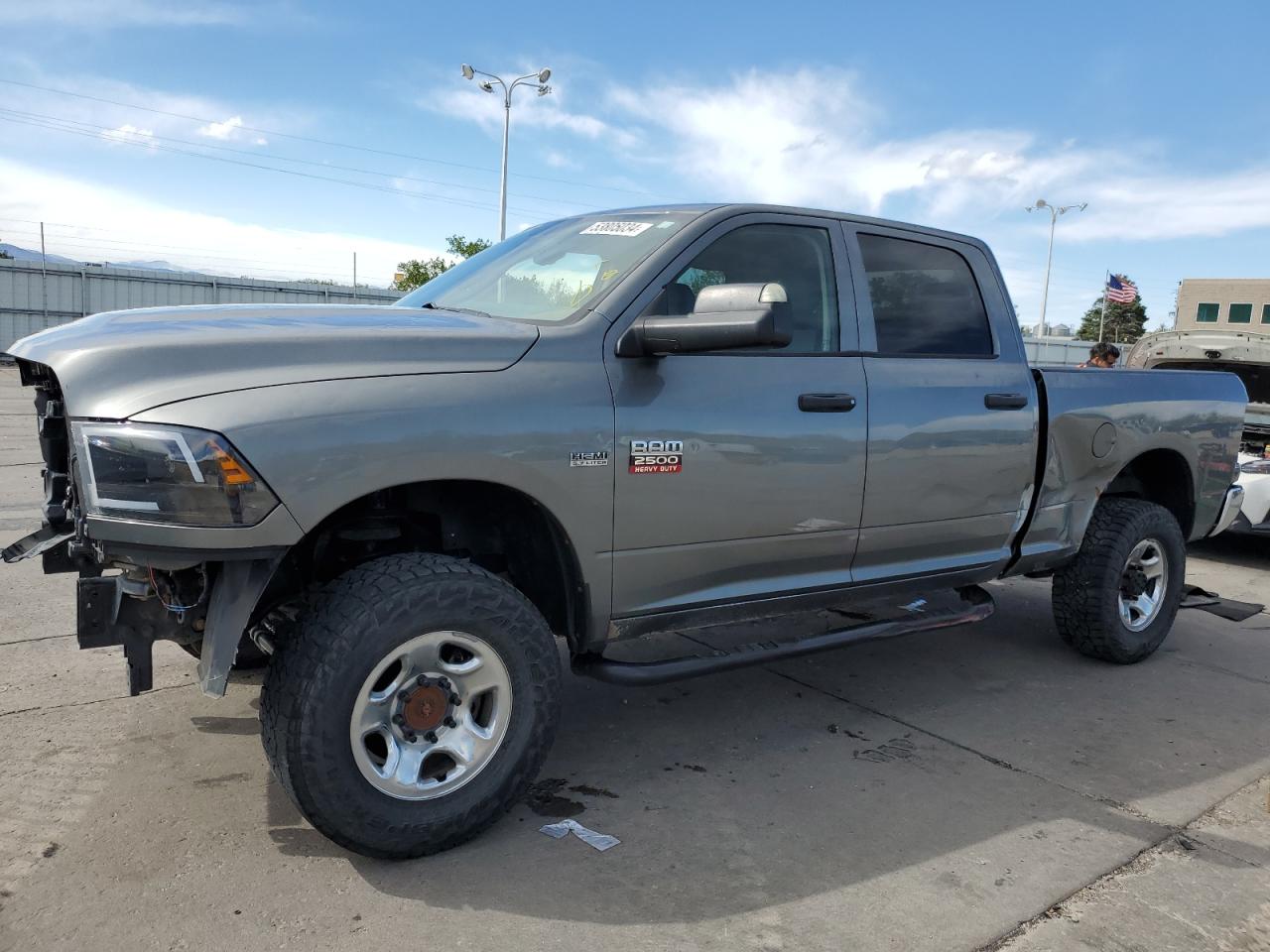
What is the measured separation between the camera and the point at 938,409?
390 centimetres

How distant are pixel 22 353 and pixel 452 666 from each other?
151 cm

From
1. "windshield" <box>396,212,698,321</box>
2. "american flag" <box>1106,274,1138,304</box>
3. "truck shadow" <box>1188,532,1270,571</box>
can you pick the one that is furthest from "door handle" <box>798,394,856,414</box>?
"american flag" <box>1106,274,1138,304</box>

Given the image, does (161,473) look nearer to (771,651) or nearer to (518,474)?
(518,474)

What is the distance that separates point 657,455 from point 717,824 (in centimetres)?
116

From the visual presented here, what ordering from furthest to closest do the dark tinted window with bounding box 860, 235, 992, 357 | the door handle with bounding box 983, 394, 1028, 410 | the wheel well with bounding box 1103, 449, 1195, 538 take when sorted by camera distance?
the wheel well with bounding box 1103, 449, 1195, 538 → the door handle with bounding box 983, 394, 1028, 410 → the dark tinted window with bounding box 860, 235, 992, 357

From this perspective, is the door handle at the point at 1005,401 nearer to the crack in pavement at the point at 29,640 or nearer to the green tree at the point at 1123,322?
the crack in pavement at the point at 29,640

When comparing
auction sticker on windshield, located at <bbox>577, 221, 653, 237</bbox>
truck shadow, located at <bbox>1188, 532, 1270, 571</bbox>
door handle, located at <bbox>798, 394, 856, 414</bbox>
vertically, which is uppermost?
auction sticker on windshield, located at <bbox>577, 221, 653, 237</bbox>

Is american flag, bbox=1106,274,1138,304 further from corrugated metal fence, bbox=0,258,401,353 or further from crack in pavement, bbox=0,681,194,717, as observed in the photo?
crack in pavement, bbox=0,681,194,717

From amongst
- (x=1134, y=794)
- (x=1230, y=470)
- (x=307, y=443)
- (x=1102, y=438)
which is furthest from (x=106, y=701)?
(x=1230, y=470)

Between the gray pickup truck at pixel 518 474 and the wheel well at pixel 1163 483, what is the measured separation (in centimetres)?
101

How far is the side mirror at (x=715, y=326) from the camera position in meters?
2.95

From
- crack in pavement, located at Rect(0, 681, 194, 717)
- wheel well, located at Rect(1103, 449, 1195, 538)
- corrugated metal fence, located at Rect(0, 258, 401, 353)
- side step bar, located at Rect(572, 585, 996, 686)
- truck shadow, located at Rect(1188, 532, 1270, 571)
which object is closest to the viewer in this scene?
side step bar, located at Rect(572, 585, 996, 686)

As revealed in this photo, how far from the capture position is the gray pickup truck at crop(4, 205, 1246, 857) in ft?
8.30

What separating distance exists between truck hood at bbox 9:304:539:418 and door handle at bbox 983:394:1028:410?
2037 millimetres
